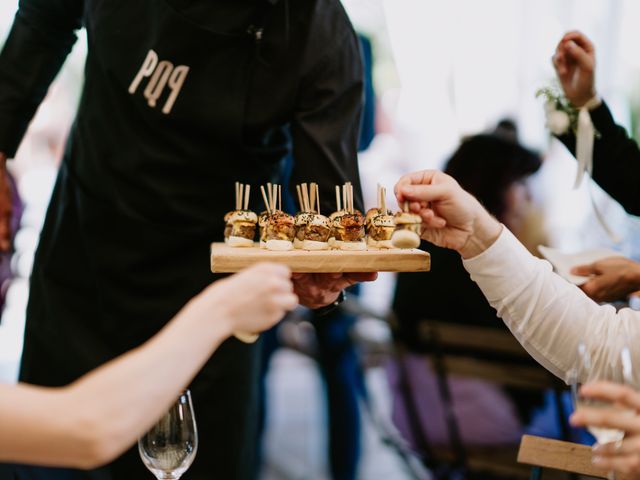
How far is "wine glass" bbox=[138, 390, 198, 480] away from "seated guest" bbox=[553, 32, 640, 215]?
1329 millimetres

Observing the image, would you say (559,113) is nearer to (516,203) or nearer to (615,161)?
(615,161)

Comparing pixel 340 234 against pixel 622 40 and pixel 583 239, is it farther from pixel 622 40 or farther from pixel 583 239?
pixel 622 40

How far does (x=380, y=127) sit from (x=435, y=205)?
3239 millimetres

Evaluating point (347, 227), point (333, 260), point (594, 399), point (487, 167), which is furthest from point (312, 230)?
point (487, 167)

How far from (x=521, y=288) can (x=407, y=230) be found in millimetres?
236

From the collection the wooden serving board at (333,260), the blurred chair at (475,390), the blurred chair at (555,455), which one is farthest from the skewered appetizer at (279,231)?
the blurred chair at (475,390)

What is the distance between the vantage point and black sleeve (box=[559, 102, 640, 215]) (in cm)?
207

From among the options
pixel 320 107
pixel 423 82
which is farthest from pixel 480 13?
pixel 320 107

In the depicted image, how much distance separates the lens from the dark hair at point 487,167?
3.01 meters

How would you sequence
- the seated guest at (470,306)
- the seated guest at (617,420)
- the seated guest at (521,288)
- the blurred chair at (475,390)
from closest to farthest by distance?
the seated guest at (617,420) → the seated guest at (521,288) → the blurred chair at (475,390) → the seated guest at (470,306)

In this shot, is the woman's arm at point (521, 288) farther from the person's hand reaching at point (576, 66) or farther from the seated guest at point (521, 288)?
the person's hand reaching at point (576, 66)

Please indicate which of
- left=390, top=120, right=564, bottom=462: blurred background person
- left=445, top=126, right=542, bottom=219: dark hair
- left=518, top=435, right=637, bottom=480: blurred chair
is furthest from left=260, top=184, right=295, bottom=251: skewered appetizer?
left=445, top=126, right=542, bottom=219: dark hair

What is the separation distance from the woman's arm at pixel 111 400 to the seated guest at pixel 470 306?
1.91 meters

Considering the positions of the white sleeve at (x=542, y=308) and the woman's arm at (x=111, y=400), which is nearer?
the woman's arm at (x=111, y=400)
